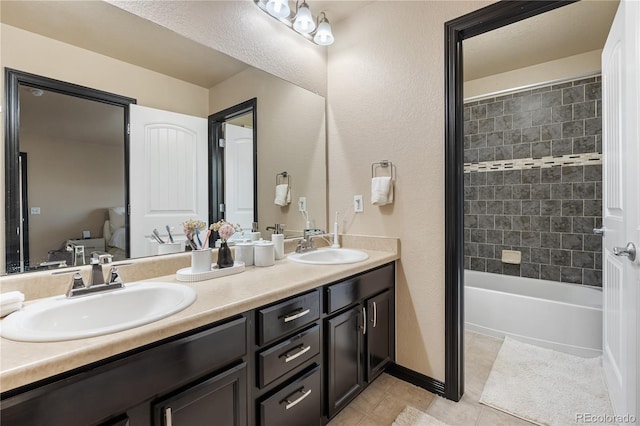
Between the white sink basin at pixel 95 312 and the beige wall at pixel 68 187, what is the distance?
25cm

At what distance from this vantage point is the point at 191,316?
32.9 inches

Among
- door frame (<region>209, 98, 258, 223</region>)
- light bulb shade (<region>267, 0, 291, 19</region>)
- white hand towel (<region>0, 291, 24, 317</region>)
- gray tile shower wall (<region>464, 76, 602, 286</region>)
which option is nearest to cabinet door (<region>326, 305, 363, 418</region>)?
door frame (<region>209, 98, 258, 223</region>)

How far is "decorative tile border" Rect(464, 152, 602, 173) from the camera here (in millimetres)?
2475

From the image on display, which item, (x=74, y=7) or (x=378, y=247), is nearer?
(x=74, y=7)

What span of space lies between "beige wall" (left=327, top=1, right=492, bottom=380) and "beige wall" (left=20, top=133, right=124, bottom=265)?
1.44 metres

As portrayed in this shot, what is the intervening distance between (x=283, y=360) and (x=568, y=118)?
3133 millimetres

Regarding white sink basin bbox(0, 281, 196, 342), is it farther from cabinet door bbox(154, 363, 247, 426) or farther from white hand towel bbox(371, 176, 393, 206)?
white hand towel bbox(371, 176, 393, 206)

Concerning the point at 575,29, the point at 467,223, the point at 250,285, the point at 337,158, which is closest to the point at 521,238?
the point at 467,223

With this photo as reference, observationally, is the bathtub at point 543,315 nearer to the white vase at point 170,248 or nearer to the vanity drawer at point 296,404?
the vanity drawer at point 296,404

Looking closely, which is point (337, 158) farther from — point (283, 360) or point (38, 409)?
point (38, 409)

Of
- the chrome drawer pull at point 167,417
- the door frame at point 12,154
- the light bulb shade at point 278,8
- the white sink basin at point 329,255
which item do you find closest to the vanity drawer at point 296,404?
the chrome drawer pull at point 167,417

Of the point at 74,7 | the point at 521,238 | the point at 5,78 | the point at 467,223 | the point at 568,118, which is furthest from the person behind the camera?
the point at 467,223

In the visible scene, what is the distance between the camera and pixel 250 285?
3.83 ft

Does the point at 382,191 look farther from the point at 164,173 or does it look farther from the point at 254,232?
the point at 164,173
